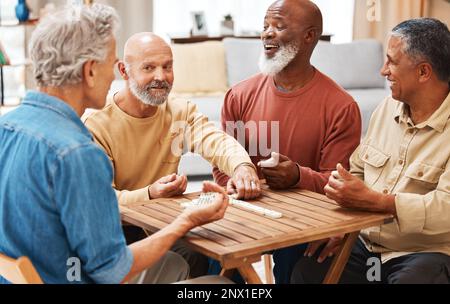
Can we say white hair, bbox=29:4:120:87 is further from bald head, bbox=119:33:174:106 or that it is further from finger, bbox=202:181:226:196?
bald head, bbox=119:33:174:106

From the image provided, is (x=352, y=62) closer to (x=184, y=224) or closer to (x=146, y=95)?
(x=146, y=95)

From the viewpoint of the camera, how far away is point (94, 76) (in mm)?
1608

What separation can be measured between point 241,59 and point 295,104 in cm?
305

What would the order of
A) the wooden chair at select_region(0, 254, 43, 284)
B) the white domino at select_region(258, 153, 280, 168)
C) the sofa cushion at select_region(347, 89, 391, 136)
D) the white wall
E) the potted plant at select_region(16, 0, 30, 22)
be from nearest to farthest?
the wooden chair at select_region(0, 254, 43, 284)
the white domino at select_region(258, 153, 280, 168)
the sofa cushion at select_region(347, 89, 391, 136)
the potted plant at select_region(16, 0, 30, 22)
the white wall

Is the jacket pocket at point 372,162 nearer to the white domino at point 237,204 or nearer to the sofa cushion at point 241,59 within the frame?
the white domino at point 237,204

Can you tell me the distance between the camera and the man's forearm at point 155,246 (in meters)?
1.57

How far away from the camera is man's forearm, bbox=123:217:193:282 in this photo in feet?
5.14

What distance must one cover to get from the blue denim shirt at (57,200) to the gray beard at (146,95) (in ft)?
2.52

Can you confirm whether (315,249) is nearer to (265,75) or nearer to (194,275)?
(194,275)

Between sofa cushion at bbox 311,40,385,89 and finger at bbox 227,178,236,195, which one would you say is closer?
finger at bbox 227,178,236,195

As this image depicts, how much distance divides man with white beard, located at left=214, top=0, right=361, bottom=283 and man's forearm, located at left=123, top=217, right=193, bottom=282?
88cm

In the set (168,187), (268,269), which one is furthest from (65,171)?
(268,269)

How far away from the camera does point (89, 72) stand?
1596mm

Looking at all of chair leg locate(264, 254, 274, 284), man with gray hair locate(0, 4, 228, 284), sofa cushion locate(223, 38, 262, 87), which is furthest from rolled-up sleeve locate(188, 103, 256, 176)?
sofa cushion locate(223, 38, 262, 87)
